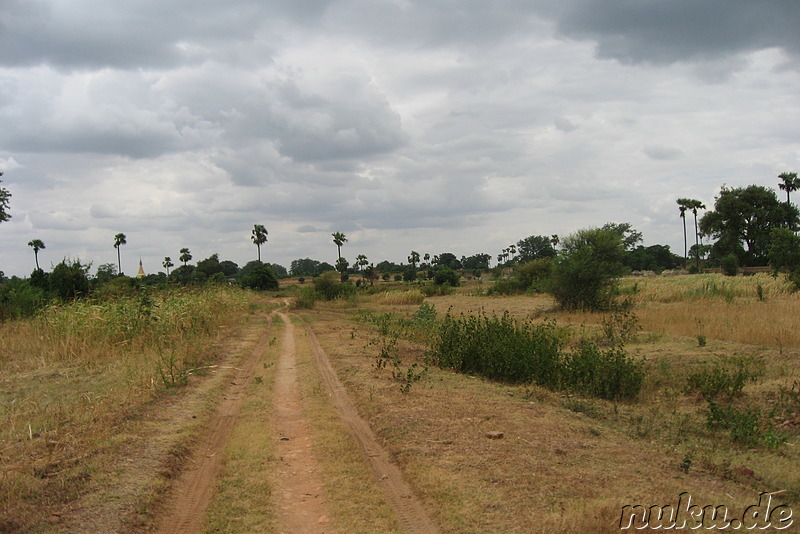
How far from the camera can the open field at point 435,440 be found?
15.4 feet

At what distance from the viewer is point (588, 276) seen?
31.1 m

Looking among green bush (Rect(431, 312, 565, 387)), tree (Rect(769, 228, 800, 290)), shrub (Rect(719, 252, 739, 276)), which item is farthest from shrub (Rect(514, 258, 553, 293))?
green bush (Rect(431, 312, 565, 387))

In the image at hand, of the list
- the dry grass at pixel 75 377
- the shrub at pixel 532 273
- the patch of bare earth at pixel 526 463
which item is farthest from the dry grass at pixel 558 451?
the shrub at pixel 532 273

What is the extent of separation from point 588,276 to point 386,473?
27.5m

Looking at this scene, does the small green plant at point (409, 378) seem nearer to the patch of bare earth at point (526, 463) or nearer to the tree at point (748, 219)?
the patch of bare earth at point (526, 463)

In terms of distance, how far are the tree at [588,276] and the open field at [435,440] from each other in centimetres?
1767

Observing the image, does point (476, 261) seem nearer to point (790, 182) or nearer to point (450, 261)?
point (450, 261)

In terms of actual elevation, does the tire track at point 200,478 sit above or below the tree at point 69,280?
below

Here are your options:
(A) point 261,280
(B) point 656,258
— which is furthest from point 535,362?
(B) point 656,258

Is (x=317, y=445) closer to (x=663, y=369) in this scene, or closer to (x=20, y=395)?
(x=20, y=395)

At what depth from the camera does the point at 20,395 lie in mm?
10250

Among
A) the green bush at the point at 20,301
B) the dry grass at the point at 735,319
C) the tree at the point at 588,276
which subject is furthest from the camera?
the tree at the point at 588,276

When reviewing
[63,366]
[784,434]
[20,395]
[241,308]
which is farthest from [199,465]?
[241,308]

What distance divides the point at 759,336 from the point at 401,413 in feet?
38.0
